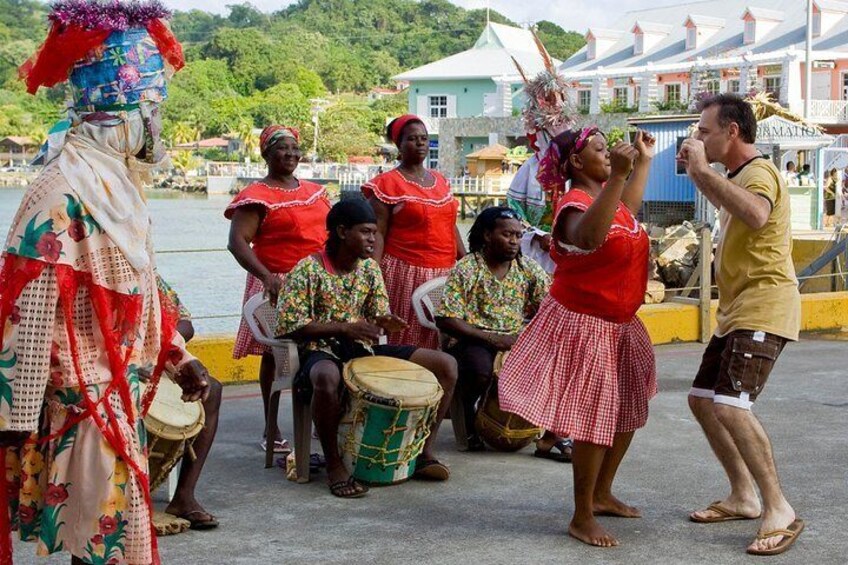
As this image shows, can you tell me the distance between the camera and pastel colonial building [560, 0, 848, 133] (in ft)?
136

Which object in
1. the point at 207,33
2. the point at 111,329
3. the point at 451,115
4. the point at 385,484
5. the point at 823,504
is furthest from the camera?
the point at 207,33

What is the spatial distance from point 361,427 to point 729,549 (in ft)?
6.12

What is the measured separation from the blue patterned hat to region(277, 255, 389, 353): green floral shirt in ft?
8.06

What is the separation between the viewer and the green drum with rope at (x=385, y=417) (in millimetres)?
5980

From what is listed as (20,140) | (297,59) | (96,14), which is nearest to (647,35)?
(96,14)

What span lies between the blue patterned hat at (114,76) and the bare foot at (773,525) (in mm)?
2995

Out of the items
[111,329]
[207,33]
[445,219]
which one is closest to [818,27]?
[445,219]

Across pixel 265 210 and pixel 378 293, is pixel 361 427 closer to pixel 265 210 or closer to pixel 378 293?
pixel 378 293

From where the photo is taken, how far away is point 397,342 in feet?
24.1

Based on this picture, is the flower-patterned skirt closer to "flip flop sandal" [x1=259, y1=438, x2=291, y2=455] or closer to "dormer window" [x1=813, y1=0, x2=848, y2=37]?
"flip flop sandal" [x1=259, y1=438, x2=291, y2=455]

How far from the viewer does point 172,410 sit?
5.43 metres

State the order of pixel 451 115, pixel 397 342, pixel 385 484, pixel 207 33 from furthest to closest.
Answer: pixel 207 33 → pixel 451 115 → pixel 397 342 → pixel 385 484

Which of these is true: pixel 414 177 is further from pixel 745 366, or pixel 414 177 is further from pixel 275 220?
pixel 745 366

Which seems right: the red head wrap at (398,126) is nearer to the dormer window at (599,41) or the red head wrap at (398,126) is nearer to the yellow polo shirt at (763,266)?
the yellow polo shirt at (763,266)
